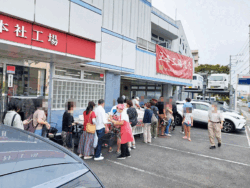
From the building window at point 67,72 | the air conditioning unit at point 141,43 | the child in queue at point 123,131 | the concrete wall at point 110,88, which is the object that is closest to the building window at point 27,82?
the building window at point 67,72

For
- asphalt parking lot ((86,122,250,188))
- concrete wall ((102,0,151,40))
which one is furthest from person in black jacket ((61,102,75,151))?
concrete wall ((102,0,151,40))

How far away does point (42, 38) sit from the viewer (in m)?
4.89

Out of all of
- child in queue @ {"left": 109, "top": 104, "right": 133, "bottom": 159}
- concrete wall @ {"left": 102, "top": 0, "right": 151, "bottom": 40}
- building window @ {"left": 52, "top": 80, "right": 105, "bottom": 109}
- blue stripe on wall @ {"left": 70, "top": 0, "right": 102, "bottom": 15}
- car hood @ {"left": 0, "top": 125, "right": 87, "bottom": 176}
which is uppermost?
concrete wall @ {"left": 102, "top": 0, "right": 151, "bottom": 40}

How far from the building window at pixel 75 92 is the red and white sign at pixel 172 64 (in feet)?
17.5

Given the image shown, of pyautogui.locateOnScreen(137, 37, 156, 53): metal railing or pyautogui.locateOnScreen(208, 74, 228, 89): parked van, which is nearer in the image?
pyautogui.locateOnScreen(137, 37, 156, 53): metal railing

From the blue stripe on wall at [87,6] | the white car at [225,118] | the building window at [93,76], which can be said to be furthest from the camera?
the white car at [225,118]

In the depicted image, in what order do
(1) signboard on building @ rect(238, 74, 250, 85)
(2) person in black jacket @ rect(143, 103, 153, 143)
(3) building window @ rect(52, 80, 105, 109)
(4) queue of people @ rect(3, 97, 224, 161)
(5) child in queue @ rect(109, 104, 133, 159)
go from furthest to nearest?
(1) signboard on building @ rect(238, 74, 250, 85) → (3) building window @ rect(52, 80, 105, 109) → (2) person in black jacket @ rect(143, 103, 153, 143) → (5) child in queue @ rect(109, 104, 133, 159) → (4) queue of people @ rect(3, 97, 224, 161)

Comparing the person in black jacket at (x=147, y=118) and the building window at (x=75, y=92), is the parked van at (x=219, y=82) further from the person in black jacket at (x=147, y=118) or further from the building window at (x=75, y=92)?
the person in black jacket at (x=147, y=118)

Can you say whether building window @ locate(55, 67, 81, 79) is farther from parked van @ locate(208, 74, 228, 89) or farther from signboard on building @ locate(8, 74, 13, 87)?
parked van @ locate(208, 74, 228, 89)

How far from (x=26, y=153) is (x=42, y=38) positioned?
4.39 meters

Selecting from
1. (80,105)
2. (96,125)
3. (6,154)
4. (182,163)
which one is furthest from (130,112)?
(6,154)

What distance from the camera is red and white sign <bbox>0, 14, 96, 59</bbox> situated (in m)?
4.30

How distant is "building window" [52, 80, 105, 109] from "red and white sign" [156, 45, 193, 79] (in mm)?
5330

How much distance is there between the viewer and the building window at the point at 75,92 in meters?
6.93
